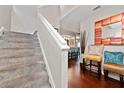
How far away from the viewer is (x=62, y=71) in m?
2.32

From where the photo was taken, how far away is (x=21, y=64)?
9.25ft

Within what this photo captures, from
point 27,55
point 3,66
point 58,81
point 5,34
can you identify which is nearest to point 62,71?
point 58,81

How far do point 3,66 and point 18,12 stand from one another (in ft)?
12.8

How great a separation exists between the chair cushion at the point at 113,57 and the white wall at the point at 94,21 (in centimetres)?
17

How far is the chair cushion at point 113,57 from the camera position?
158 inches

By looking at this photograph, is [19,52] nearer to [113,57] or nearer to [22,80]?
[22,80]

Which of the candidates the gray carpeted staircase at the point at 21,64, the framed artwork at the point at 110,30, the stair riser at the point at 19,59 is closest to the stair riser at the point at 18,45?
the gray carpeted staircase at the point at 21,64

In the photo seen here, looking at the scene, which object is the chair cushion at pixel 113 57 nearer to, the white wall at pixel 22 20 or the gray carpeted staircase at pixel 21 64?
the gray carpeted staircase at pixel 21 64

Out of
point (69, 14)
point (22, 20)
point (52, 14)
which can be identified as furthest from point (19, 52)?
point (69, 14)

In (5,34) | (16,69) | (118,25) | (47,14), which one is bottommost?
(16,69)

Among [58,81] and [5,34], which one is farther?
[5,34]

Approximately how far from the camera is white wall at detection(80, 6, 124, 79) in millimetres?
4352

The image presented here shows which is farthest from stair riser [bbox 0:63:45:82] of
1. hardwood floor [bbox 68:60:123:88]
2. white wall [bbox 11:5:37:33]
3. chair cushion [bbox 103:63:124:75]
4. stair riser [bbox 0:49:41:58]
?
white wall [bbox 11:5:37:33]
